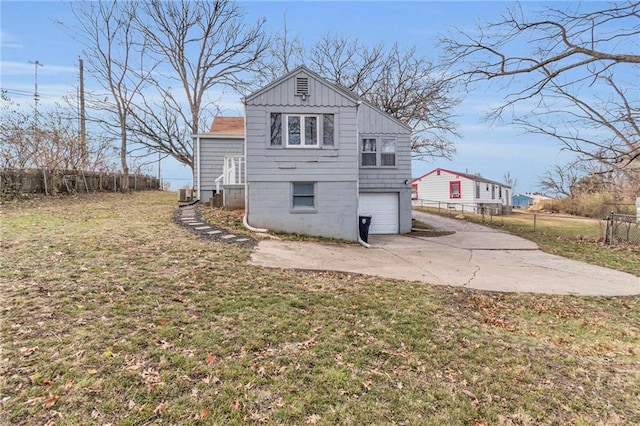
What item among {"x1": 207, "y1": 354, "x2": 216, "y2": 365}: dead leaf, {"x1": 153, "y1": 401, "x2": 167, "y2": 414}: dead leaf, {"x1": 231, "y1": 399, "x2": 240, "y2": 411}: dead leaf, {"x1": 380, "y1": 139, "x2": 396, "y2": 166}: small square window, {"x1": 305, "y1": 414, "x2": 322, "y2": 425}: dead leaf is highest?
{"x1": 380, "y1": 139, "x2": 396, "y2": 166}: small square window

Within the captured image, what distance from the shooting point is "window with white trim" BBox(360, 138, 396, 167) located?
562 inches

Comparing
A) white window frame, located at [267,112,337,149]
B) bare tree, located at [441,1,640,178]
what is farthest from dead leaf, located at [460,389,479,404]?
white window frame, located at [267,112,337,149]

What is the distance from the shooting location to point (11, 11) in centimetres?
813

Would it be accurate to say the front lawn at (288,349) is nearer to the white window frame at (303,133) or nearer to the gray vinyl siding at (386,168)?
the white window frame at (303,133)

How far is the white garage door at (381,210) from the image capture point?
14.5 m

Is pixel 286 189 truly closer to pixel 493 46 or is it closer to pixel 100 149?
pixel 493 46

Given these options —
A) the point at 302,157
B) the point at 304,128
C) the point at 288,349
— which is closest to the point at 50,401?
the point at 288,349

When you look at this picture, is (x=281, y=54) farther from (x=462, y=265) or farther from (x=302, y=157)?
(x=462, y=265)

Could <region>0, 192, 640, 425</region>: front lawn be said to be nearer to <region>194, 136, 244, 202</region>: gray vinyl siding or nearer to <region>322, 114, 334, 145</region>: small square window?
<region>322, 114, 334, 145</region>: small square window

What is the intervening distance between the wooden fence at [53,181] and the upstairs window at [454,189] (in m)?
25.9

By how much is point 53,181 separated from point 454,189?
92.8 feet

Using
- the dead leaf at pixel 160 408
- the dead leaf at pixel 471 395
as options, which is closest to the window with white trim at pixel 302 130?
the dead leaf at pixel 471 395

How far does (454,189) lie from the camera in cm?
2980

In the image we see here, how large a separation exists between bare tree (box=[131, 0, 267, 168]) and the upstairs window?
1928 centimetres
